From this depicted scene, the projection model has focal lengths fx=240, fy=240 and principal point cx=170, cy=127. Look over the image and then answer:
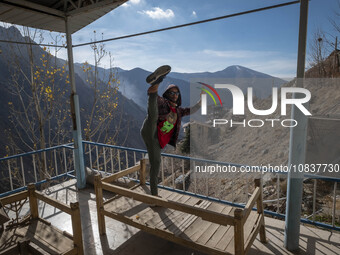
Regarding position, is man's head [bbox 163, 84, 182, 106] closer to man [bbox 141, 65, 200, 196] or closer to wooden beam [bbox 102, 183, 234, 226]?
man [bbox 141, 65, 200, 196]

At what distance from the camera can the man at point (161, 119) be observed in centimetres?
282

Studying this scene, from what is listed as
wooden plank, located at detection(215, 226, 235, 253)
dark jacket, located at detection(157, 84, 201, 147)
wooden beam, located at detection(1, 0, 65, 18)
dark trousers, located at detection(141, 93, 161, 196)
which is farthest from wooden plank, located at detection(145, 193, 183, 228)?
wooden beam, located at detection(1, 0, 65, 18)

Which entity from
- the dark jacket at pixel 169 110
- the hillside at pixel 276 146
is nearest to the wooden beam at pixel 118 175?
the hillside at pixel 276 146

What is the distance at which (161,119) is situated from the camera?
9.95ft

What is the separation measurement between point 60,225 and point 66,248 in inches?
60.7

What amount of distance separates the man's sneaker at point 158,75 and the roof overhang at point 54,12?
164cm

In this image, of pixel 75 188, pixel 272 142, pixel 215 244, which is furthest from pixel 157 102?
pixel 272 142

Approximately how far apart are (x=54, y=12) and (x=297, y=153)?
175 inches

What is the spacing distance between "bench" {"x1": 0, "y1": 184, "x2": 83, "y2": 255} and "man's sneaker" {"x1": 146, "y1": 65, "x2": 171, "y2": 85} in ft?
4.87

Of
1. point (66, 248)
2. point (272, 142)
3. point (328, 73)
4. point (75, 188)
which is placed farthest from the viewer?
point (272, 142)

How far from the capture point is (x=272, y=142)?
19328 mm

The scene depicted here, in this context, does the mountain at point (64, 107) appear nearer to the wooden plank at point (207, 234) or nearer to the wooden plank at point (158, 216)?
the wooden plank at point (158, 216)

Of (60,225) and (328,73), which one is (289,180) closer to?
(60,225)

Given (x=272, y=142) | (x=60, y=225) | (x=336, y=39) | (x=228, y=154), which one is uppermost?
(x=336, y=39)
